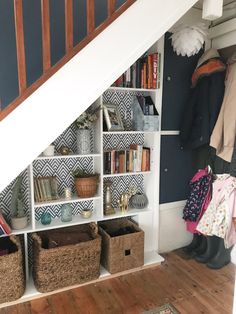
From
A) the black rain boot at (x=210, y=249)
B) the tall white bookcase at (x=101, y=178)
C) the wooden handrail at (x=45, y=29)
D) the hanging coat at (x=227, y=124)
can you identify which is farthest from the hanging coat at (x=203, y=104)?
the wooden handrail at (x=45, y=29)

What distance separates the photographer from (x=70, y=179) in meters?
2.42

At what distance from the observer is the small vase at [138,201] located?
2.57 metres

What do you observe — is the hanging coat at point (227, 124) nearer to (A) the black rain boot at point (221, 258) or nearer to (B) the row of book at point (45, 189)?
(A) the black rain boot at point (221, 258)

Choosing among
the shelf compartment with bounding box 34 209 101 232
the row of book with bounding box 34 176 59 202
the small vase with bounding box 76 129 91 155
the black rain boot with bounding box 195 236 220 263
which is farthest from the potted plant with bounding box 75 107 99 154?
the black rain boot with bounding box 195 236 220 263

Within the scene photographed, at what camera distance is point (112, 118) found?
2.34 metres

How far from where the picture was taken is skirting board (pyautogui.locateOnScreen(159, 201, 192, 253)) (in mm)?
2717

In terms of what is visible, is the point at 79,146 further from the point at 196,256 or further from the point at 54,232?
the point at 196,256

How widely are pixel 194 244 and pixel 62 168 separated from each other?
63.2 inches

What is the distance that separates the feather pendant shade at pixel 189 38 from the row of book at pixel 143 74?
20 cm

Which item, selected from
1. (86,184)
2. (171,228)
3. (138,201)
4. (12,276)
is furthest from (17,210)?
(171,228)

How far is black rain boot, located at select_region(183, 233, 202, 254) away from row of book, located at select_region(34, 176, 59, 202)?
1491 mm

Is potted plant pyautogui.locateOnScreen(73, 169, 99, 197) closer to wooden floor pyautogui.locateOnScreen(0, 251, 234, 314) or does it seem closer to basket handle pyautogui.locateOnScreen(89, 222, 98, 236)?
basket handle pyautogui.locateOnScreen(89, 222, 98, 236)

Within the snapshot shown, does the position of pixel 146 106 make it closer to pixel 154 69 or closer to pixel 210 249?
pixel 154 69

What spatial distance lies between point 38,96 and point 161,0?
0.84 m
